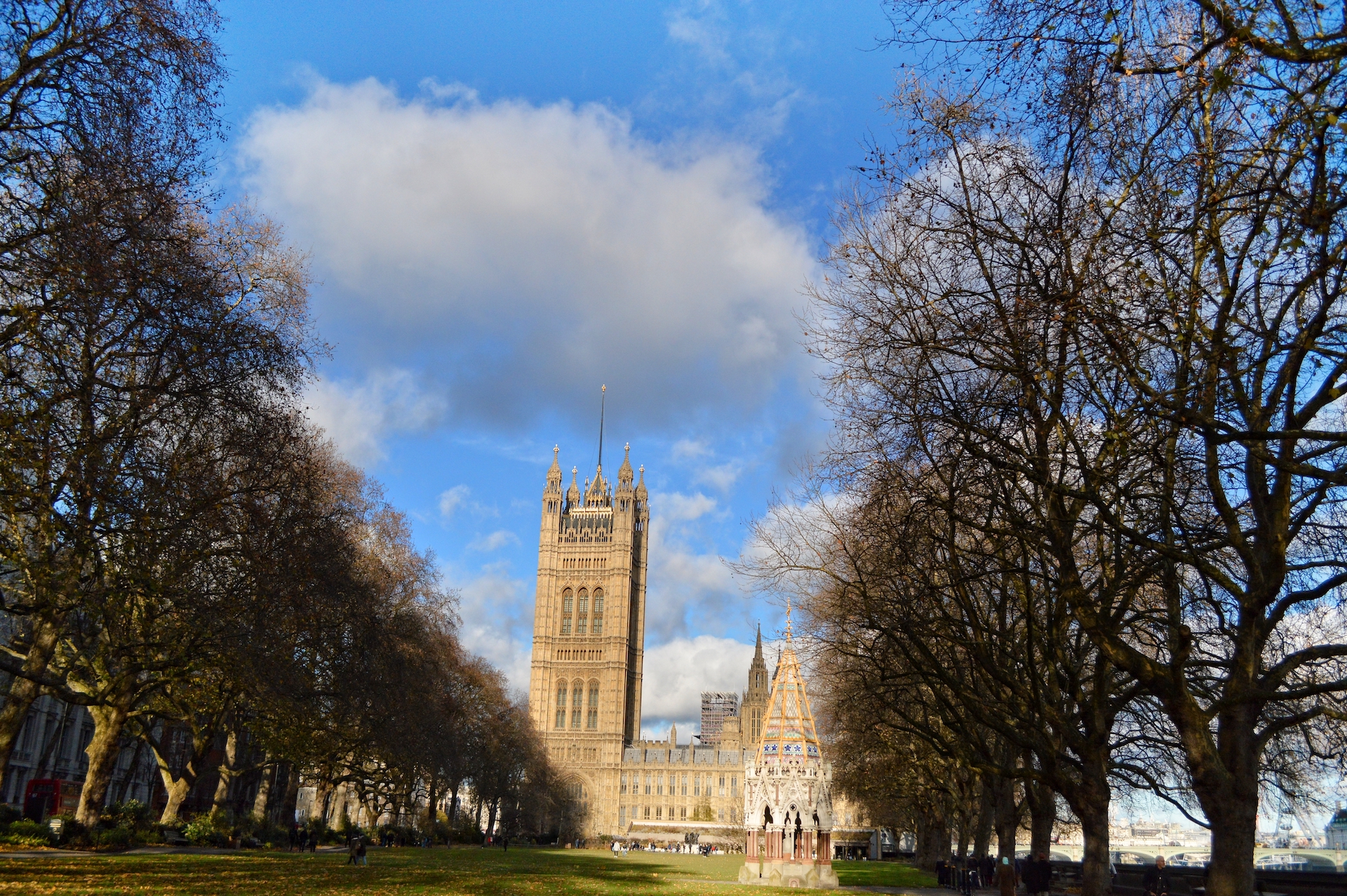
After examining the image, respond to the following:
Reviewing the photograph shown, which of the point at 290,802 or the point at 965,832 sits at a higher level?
the point at 965,832

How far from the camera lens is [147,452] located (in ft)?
65.9

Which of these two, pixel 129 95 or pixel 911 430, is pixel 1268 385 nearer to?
pixel 911 430

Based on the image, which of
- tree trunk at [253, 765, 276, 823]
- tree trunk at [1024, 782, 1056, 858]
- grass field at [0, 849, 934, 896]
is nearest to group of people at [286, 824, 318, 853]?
tree trunk at [253, 765, 276, 823]

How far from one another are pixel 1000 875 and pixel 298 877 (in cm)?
1828

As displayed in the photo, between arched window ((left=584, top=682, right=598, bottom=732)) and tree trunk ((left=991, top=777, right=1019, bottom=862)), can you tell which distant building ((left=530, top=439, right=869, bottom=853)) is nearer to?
arched window ((left=584, top=682, right=598, bottom=732))

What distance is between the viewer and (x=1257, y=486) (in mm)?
12367

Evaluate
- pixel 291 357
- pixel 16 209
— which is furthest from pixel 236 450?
pixel 16 209

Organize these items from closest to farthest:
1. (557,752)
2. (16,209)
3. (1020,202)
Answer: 1. (1020,202)
2. (16,209)
3. (557,752)

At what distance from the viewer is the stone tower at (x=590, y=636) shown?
496ft

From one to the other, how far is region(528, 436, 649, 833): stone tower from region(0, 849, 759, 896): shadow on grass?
10977cm

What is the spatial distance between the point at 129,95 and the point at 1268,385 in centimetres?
1682

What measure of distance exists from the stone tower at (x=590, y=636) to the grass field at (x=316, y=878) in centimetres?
10717

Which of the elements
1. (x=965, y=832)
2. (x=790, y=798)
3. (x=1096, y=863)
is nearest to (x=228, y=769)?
(x=790, y=798)

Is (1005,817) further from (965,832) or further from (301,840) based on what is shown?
(301,840)
